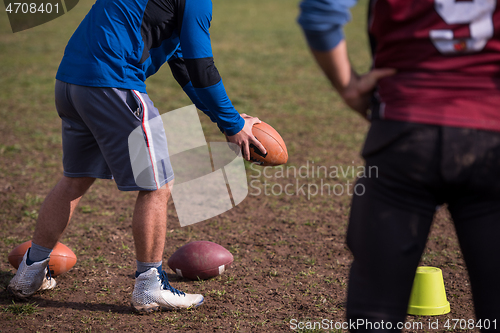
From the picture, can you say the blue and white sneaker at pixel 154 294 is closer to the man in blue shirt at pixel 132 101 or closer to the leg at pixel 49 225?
the man in blue shirt at pixel 132 101

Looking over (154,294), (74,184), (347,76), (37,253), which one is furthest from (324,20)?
(37,253)

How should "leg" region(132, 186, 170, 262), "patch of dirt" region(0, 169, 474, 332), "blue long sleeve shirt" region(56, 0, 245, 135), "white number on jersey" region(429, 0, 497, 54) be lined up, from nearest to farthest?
"white number on jersey" region(429, 0, 497, 54) < "blue long sleeve shirt" region(56, 0, 245, 135) < "leg" region(132, 186, 170, 262) < "patch of dirt" region(0, 169, 474, 332)

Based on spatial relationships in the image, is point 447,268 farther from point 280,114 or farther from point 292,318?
point 280,114

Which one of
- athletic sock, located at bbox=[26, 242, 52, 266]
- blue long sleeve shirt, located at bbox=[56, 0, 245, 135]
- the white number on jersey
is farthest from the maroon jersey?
athletic sock, located at bbox=[26, 242, 52, 266]

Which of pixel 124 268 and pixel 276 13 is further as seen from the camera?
pixel 276 13

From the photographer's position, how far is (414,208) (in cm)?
167

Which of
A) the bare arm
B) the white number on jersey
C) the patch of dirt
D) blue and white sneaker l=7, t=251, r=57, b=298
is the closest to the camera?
the white number on jersey

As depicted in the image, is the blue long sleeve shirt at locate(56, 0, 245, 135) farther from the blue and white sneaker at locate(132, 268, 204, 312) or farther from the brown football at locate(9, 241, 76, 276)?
the brown football at locate(9, 241, 76, 276)

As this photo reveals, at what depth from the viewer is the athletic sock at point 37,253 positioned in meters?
3.25

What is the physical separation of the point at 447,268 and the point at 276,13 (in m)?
19.8

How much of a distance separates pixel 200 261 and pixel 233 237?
0.83m

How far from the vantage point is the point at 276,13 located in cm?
2209

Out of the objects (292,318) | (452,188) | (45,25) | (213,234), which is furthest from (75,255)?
(45,25)

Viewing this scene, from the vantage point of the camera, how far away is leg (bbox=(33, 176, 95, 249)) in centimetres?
323
